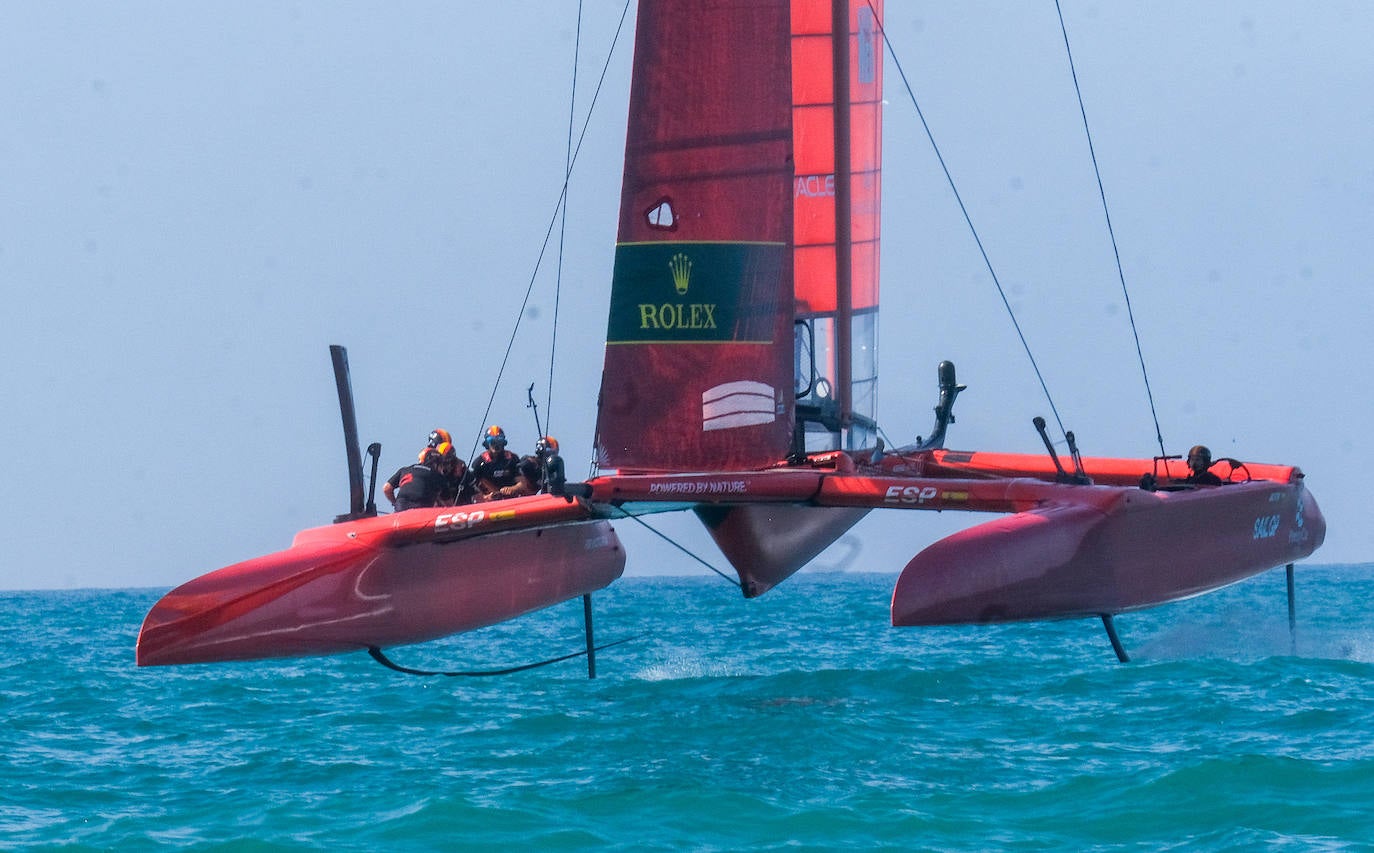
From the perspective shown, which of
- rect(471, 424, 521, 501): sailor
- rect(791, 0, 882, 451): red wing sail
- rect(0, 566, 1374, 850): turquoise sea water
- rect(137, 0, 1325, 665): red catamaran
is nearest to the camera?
rect(0, 566, 1374, 850): turquoise sea water

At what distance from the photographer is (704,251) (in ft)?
32.8

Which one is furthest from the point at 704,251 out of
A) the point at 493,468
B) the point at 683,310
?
the point at 493,468

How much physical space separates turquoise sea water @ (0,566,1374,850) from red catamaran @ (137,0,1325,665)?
75 centimetres

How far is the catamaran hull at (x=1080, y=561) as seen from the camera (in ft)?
26.4

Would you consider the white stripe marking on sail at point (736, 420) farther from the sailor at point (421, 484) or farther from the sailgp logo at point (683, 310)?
the sailor at point (421, 484)

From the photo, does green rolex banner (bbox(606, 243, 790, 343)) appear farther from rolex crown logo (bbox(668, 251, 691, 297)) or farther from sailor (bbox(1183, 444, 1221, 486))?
sailor (bbox(1183, 444, 1221, 486))

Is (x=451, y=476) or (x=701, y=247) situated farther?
(x=451, y=476)

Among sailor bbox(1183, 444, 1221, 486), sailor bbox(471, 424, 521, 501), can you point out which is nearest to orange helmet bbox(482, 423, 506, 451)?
sailor bbox(471, 424, 521, 501)

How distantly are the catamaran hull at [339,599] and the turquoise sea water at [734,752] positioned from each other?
63 centimetres

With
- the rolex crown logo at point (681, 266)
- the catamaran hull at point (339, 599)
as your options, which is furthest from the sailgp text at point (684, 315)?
the catamaran hull at point (339, 599)

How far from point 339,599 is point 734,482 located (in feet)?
7.44

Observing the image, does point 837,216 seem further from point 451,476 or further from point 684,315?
point 451,476

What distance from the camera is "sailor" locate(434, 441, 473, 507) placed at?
10.9 meters

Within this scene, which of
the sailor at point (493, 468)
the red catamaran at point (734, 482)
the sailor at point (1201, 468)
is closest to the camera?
the red catamaran at point (734, 482)
